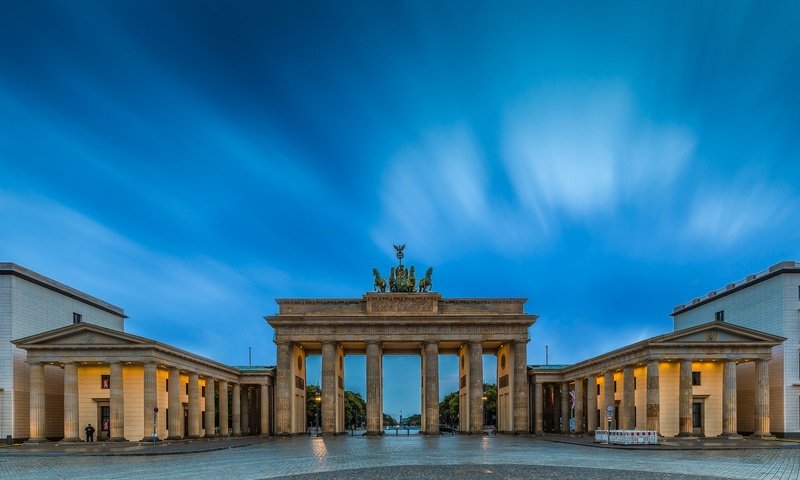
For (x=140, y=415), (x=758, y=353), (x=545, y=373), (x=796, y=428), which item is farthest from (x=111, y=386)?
(x=796, y=428)

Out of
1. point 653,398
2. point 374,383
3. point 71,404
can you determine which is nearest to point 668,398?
point 653,398

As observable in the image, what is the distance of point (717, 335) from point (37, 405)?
189 feet

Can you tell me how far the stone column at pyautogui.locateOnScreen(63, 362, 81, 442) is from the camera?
2176 inches

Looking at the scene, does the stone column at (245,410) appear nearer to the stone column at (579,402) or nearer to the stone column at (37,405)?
the stone column at (37,405)

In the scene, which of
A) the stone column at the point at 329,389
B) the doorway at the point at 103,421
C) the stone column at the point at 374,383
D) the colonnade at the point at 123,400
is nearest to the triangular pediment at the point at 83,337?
the colonnade at the point at 123,400

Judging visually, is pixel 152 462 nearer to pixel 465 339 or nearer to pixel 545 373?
pixel 465 339

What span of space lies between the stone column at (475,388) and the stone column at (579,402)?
33.7 feet

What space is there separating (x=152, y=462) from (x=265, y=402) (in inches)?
1739

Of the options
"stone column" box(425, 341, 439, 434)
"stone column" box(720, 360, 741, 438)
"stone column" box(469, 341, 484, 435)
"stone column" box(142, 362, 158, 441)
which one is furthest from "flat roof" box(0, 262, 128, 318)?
→ "stone column" box(720, 360, 741, 438)

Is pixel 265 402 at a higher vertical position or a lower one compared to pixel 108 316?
lower

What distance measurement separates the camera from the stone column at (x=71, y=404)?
5528cm

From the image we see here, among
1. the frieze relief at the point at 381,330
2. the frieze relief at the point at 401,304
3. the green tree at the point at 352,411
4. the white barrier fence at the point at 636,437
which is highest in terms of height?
the frieze relief at the point at 401,304

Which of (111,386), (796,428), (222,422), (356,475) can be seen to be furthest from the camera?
(222,422)

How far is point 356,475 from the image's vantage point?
85.6ft
